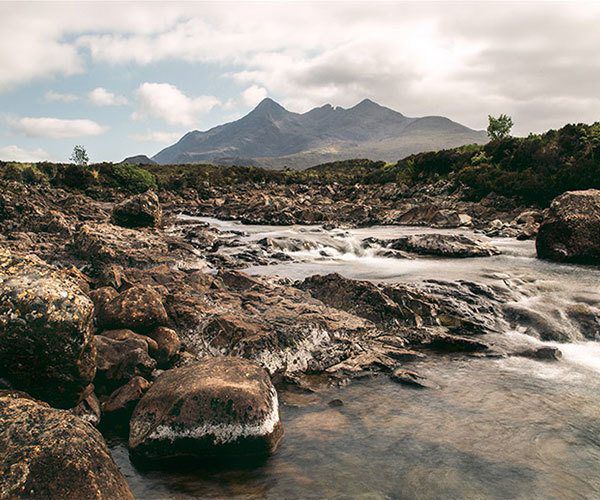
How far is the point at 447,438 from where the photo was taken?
777 centimetres

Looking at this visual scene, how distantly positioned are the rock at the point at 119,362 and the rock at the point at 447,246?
1923cm

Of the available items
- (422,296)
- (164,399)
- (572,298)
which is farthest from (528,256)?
(164,399)

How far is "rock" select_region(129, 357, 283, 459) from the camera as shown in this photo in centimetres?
709

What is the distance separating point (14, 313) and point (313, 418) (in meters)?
5.65

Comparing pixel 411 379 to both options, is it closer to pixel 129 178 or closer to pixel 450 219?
pixel 450 219

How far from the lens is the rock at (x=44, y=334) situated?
7043 mm

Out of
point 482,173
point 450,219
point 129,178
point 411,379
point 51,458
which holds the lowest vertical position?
point 411,379

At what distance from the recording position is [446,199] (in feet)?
154

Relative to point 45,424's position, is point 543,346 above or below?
below

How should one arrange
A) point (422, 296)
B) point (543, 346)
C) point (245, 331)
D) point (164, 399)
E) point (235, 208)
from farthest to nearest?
point (235, 208) < point (422, 296) < point (543, 346) < point (245, 331) < point (164, 399)

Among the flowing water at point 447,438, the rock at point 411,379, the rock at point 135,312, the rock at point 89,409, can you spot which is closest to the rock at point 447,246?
the flowing water at point 447,438

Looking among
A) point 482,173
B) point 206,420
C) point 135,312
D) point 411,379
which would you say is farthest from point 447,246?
point 482,173

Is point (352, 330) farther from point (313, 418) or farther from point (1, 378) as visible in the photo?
point (1, 378)

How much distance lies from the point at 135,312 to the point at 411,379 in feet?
22.1
